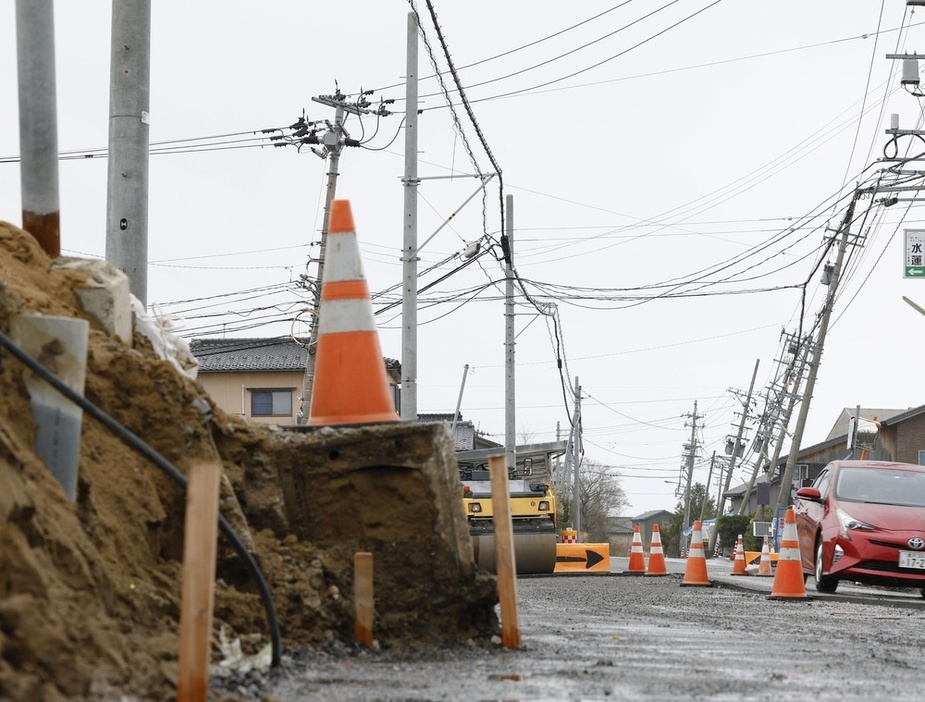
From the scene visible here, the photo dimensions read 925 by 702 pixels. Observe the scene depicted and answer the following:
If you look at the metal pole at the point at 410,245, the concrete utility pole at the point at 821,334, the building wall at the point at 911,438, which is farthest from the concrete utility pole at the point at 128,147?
the building wall at the point at 911,438

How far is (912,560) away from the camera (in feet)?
41.5

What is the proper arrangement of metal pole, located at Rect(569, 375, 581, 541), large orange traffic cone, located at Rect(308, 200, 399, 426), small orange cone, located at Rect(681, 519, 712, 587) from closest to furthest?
large orange traffic cone, located at Rect(308, 200, 399, 426) → small orange cone, located at Rect(681, 519, 712, 587) → metal pole, located at Rect(569, 375, 581, 541)

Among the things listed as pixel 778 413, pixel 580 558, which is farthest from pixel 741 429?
pixel 580 558

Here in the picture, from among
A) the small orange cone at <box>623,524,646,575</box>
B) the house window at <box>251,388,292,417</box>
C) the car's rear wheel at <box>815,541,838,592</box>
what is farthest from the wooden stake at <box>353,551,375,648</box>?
the house window at <box>251,388,292,417</box>

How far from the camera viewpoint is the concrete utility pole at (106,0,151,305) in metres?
8.54

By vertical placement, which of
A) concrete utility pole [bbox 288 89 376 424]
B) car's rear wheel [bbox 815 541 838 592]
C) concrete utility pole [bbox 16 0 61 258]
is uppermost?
concrete utility pole [bbox 288 89 376 424]

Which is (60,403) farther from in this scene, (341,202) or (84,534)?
(341,202)

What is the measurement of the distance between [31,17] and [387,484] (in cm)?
312

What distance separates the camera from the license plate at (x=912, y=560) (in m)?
12.6

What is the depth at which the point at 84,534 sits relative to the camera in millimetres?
4746

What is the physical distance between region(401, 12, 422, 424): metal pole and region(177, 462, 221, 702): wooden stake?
49.6 feet

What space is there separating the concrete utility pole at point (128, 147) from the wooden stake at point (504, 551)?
127 inches

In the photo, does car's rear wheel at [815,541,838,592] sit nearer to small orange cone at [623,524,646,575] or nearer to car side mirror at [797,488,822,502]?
car side mirror at [797,488,822,502]

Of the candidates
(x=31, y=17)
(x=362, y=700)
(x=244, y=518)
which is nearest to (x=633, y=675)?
(x=362, y=700)
